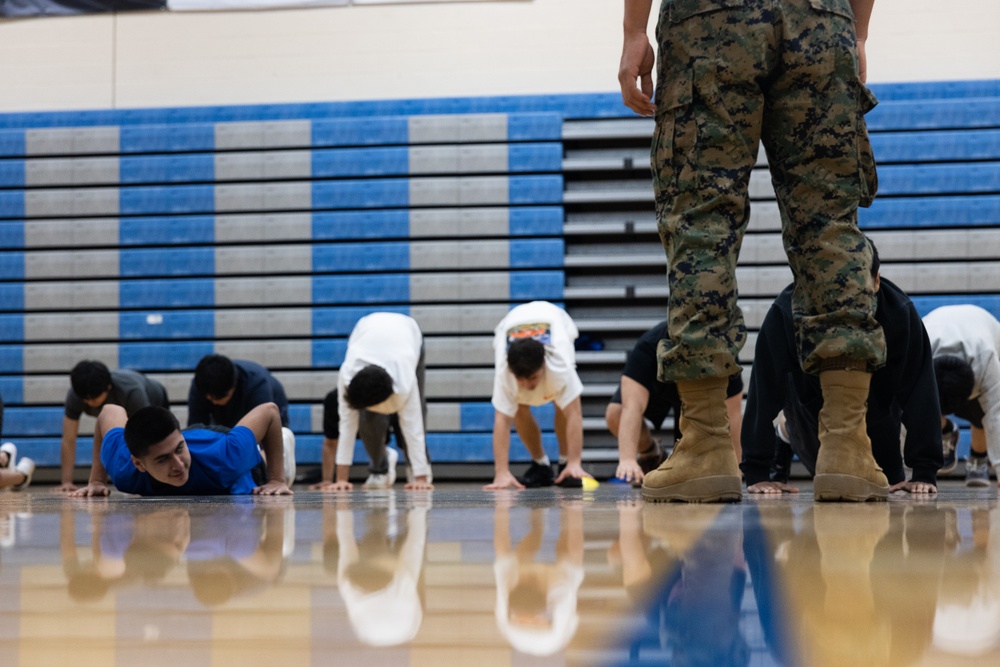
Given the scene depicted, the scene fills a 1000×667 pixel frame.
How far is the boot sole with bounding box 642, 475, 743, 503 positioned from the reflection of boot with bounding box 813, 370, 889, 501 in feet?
0.47

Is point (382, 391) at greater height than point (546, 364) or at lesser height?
lesser

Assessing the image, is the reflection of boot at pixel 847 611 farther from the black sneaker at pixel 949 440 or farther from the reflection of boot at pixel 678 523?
the black sneaker at pixel 949 440

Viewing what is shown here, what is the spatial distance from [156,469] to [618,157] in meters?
5.63

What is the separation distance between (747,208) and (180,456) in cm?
202

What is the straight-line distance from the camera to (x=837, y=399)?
1.75 meters

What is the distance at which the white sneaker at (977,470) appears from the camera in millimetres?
5559

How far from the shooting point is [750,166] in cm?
179

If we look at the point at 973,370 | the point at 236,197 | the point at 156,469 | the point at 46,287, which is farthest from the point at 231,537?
the point at 46,287

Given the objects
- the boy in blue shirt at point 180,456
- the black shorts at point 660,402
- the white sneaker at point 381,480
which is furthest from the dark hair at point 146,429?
the white sneaker at point 381,480

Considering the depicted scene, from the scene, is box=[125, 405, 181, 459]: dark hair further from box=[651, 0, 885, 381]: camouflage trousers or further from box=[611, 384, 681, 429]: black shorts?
box=[611, 384, 681, 429]: black shorts

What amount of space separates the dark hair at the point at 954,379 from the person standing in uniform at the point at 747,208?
2609 mm

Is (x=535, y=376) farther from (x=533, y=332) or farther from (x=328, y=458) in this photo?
(x=328, y=458)

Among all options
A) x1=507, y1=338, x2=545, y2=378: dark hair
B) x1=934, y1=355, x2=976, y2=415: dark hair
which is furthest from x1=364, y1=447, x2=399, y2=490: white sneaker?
x1=934, y1=355, x2=976, y2=415: dark hair

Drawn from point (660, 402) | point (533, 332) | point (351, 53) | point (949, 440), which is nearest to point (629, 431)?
point (660, 402)
